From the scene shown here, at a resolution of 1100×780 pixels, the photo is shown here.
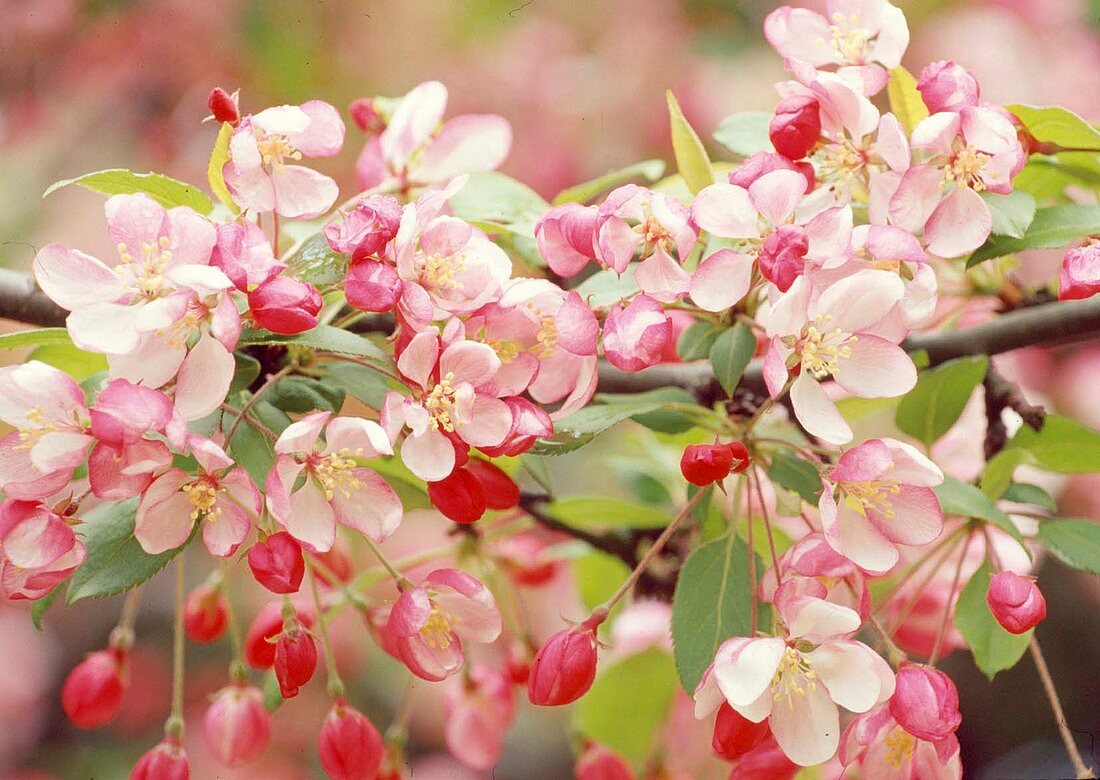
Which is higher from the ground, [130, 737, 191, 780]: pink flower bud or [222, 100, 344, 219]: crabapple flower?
[222, 100, 344, 219]: crabapple flower

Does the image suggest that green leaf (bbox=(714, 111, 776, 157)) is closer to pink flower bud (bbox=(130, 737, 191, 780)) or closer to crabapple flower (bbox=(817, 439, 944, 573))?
crabapple flower (bbox=(817, 439, 944, 573))

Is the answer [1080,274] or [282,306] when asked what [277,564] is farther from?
[1080,274]

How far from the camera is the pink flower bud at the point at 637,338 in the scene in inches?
19.0

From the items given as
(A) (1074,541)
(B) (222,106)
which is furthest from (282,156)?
(A) (1074,541)

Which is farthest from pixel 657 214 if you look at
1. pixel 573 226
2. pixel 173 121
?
pixel 173 121

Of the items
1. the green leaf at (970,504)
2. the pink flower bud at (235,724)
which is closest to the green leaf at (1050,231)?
the green leaf at (970,504)

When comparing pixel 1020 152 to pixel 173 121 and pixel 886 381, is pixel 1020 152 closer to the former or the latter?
pixel 886 381

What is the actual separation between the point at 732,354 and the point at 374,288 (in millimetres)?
173

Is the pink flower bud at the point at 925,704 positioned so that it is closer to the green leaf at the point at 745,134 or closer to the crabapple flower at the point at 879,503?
the crabapple flower at the point at 879,503

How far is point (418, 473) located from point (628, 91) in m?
1.40

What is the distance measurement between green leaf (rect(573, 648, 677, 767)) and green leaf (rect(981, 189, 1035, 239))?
0.52 m

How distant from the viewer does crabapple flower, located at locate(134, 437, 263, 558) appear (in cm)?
47

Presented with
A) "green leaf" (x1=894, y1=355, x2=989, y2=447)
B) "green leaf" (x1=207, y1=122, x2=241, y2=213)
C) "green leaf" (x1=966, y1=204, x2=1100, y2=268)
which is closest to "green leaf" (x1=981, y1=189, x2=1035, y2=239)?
"green leaf" (x1=966, y1=204, x2=1100, y2=268)

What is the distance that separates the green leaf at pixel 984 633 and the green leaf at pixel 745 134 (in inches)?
10.2
